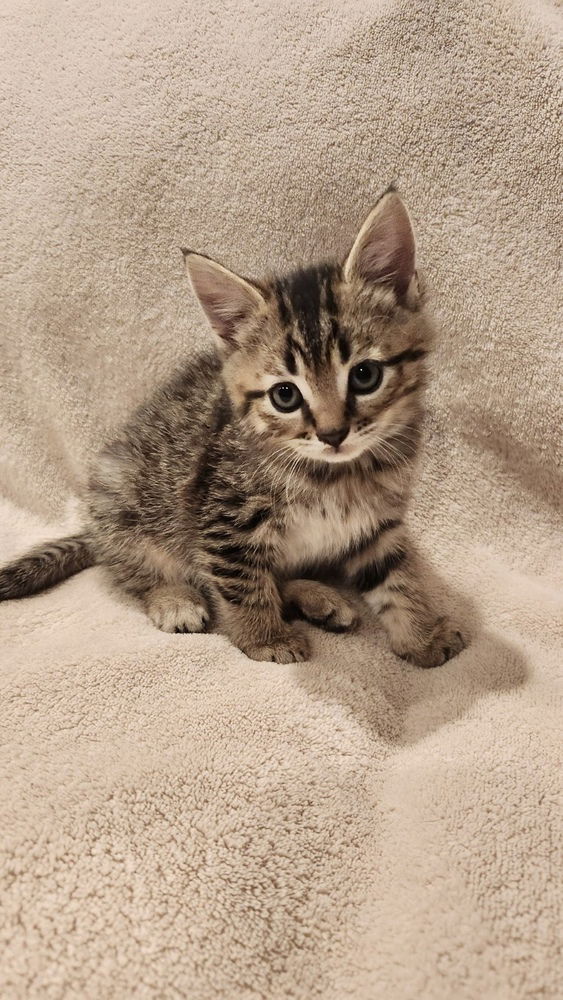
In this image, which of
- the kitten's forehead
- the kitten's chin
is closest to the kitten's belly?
the kitten's chin

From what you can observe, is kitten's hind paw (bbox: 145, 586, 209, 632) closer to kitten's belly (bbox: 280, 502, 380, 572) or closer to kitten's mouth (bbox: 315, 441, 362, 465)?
kitten's belly (bbox: 280, 502, 380, 572)

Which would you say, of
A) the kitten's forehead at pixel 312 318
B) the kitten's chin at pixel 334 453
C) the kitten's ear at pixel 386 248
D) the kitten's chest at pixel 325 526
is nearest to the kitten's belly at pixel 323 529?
the kitten's chest at pixel 325 526

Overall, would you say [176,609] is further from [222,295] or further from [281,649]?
[222,295]

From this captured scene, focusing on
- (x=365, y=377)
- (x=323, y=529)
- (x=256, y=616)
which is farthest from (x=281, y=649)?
(x=365, y=377)

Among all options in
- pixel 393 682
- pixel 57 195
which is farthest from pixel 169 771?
pixel 57 195

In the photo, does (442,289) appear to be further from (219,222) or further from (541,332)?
(219,222)

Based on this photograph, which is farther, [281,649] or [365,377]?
[281,649]
